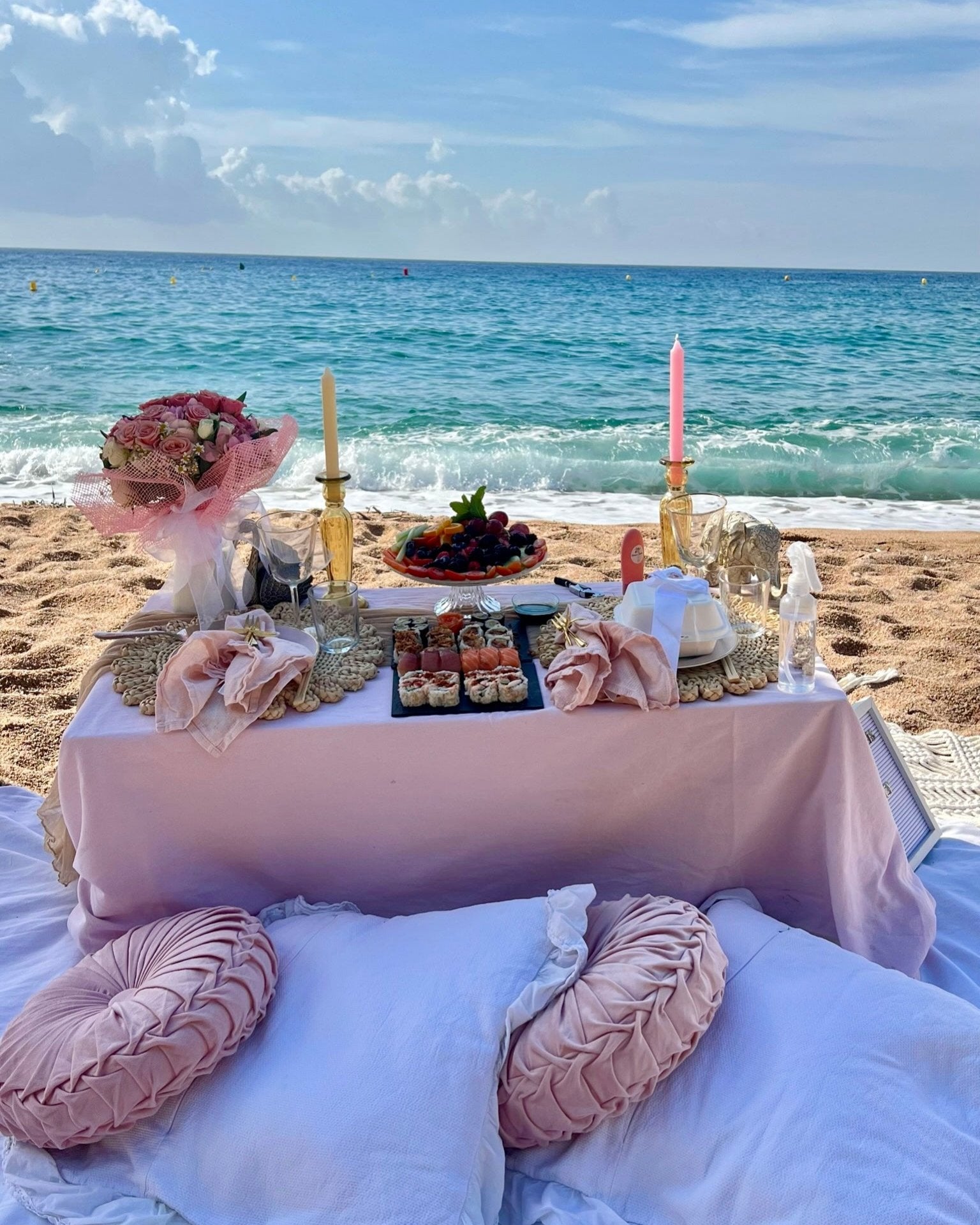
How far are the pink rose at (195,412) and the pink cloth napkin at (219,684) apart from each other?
1.33 ft

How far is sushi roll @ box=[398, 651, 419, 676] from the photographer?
1.69 m

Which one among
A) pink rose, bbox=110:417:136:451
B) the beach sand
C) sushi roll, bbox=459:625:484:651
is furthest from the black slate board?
the beach sand

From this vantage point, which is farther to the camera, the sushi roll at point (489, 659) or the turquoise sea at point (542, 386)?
the turquoise sea at point (542, 386)

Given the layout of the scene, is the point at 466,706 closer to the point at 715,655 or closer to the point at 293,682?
the point at 293,682

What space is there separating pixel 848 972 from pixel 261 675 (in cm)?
100

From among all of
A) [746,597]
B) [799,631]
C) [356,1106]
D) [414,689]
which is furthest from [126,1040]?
[746,597]

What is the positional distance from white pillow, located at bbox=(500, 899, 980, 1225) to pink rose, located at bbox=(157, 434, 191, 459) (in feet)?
4.11

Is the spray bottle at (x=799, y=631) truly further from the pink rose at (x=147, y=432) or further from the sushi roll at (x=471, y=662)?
the pink rose at (x=147, y=432)

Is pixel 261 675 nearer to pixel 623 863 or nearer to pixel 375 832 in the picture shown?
pixel 375 832

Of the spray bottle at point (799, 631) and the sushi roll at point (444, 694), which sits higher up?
the spray bottle at point (799, 631)

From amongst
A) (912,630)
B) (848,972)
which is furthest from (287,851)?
(912,630)

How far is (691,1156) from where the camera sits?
1.24m

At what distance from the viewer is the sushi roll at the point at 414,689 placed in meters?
1.60

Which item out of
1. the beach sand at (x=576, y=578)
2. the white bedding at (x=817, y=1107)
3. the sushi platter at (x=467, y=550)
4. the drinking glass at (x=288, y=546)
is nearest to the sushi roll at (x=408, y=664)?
the sushi platter at (x=467, y=550)
